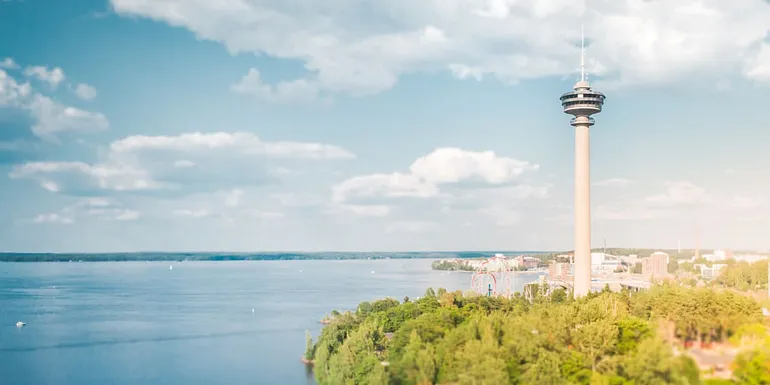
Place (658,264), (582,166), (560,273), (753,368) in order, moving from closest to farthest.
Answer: (753,368) → (582,166) → (658,264) → (560,273)

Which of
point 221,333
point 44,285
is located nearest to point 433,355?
point 221,333

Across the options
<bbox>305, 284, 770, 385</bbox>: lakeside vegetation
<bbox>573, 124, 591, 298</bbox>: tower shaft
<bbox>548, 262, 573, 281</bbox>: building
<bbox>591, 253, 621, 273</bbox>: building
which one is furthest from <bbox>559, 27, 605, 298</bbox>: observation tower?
<bbox>591, 253, 621, 273</bbox>: building

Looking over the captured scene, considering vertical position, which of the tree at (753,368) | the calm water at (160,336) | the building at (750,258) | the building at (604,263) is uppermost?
the building at (750,258)

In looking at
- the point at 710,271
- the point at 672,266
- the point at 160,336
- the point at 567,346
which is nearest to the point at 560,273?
the point at 672,266

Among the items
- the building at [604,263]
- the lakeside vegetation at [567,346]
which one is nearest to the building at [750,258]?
the lakeside vegetation at [567,346]

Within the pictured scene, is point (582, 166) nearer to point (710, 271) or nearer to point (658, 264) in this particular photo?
point (710, 271)

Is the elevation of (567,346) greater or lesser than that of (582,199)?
lesser

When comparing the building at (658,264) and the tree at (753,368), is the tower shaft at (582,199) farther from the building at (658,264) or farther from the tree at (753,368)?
the building at (658,264)

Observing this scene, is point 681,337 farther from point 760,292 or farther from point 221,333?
point 221,333
